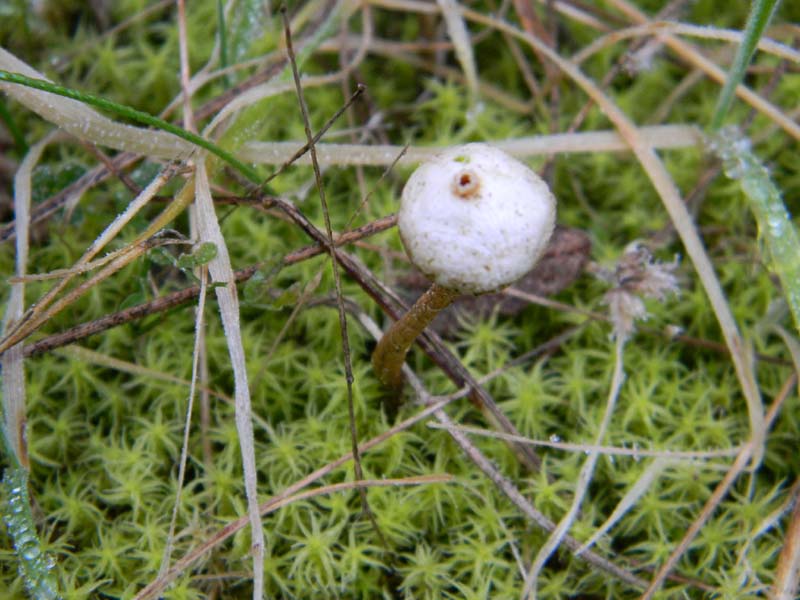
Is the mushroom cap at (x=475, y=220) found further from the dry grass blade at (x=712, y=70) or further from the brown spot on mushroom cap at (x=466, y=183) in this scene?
the dry grass blade at (x=712, y=70)

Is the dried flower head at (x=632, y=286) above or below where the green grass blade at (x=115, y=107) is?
below

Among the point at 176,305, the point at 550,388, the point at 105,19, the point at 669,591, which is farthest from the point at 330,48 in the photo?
the point at 669,591

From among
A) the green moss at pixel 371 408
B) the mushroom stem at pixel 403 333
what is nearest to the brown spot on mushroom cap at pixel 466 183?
the mushroom stem at pixel 403 333

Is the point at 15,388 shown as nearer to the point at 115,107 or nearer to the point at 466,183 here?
the point at 115,107

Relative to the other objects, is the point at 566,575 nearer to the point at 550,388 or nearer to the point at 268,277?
the point at 550,388

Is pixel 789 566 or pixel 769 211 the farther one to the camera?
pixel 769 211

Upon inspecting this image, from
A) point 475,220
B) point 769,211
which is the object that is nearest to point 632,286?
point 769,211
